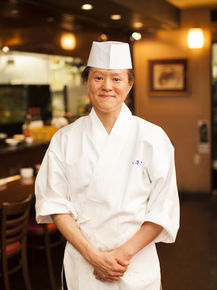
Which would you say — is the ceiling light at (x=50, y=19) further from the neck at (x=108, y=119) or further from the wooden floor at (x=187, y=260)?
the neck at (x=108, y=119)

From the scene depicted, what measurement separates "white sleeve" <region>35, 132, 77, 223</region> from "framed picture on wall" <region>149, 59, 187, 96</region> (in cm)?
466

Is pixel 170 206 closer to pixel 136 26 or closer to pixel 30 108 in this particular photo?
pixel 30 108

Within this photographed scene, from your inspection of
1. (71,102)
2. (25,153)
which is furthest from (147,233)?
(71,102)

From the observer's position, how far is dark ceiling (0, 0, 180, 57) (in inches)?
163

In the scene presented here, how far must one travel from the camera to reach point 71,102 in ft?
17.3

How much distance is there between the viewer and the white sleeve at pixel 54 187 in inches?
65.3

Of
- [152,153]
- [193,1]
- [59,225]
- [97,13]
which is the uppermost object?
[193,1]

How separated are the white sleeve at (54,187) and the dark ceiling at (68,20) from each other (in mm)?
2466

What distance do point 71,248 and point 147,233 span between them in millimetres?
316

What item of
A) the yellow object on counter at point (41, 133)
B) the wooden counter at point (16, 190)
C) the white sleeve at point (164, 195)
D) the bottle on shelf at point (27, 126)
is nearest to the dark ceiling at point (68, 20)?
the bottle on shelf at point (27, 126)

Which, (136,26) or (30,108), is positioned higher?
(136,26)

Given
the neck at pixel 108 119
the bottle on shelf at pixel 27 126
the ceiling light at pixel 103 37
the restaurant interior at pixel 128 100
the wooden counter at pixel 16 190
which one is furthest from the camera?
the ceiling light at pixel 103 37

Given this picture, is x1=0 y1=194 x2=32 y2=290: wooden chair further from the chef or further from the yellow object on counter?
the yellow object on counter

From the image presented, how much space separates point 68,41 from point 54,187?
12.3 ft
